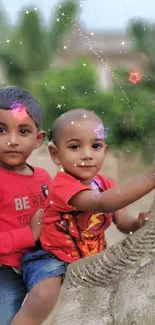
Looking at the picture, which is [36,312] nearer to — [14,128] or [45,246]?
[45,246]

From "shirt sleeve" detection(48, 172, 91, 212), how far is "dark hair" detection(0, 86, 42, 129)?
0.68 feet

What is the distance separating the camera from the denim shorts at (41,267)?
1179 millimetres

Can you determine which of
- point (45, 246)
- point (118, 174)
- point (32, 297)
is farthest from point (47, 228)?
point (118, 174)

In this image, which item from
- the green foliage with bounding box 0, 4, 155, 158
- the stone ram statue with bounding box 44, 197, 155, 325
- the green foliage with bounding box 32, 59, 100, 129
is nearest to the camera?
the stone ram statue with bounding box 44, 197, 155, 325

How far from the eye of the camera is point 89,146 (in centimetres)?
116

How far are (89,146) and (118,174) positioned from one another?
146 centimetres

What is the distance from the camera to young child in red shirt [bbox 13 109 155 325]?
1.15 metres

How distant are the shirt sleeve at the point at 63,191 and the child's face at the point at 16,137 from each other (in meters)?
0.15

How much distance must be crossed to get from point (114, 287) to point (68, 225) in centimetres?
15

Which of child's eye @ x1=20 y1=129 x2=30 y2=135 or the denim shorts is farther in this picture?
child's eye @ x1=20 y1=129 x2=30 y2=135

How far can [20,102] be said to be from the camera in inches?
52.6

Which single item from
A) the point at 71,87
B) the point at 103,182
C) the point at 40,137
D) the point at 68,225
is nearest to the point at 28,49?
the point at 71,87

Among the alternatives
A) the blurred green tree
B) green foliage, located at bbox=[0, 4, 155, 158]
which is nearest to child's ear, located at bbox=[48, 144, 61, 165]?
green foliage, located at bbox=[0, 4, 155, 158]

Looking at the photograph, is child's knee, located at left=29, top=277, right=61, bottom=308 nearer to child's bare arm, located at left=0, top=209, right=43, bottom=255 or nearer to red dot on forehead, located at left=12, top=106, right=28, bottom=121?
child's bare arm, located at left=0, top=209, right=43, bottom=255
